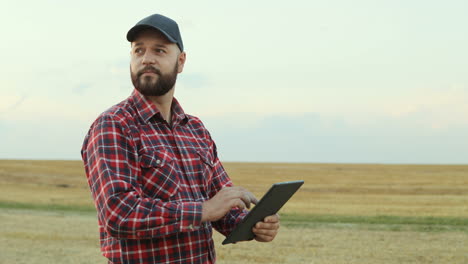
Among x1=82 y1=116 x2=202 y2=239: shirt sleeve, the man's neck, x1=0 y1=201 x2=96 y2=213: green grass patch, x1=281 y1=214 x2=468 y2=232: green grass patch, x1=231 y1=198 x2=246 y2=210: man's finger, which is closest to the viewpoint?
x1=82 y1=116 x2=202 y2=239: shirt sleeve

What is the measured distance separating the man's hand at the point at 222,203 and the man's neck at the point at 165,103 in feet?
1.64

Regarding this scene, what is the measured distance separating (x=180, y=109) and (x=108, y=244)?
0.73 meters

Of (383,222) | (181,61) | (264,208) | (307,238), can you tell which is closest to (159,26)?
(181,61)

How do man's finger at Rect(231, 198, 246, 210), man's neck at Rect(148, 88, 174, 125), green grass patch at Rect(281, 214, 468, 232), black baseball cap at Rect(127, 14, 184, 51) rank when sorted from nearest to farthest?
1. man's finger at Rect(231, 198, 246, 210)
2. black baseball cap at Rect(127, 14, 184, 51)
3. man's neck at Rect(148, 88, 174, 125)
4. green grass patch at Rect(281, 214, 468, 232)

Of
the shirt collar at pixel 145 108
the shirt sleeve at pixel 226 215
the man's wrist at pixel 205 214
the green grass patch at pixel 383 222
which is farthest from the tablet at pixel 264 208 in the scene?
the green grass patch at pixel 383 222

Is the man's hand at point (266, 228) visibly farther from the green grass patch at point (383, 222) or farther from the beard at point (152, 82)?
the green grass patch at point (383, 222)

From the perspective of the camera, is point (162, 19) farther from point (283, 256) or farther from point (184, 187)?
point (283, 256)

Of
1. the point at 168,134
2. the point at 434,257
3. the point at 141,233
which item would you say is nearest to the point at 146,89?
the point at 168,134

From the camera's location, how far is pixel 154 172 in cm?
229

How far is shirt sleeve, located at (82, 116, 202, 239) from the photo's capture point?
2.11m

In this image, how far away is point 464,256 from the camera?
8.62 meters

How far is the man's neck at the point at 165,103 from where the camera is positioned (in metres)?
2.53

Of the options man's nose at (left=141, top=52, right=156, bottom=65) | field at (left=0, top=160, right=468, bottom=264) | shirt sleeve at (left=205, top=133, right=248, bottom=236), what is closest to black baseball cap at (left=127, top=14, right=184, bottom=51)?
man's nose at (left=141, top=52, right=156, bottom=65)

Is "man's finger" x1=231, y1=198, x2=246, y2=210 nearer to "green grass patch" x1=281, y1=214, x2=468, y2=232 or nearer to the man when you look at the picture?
the man
